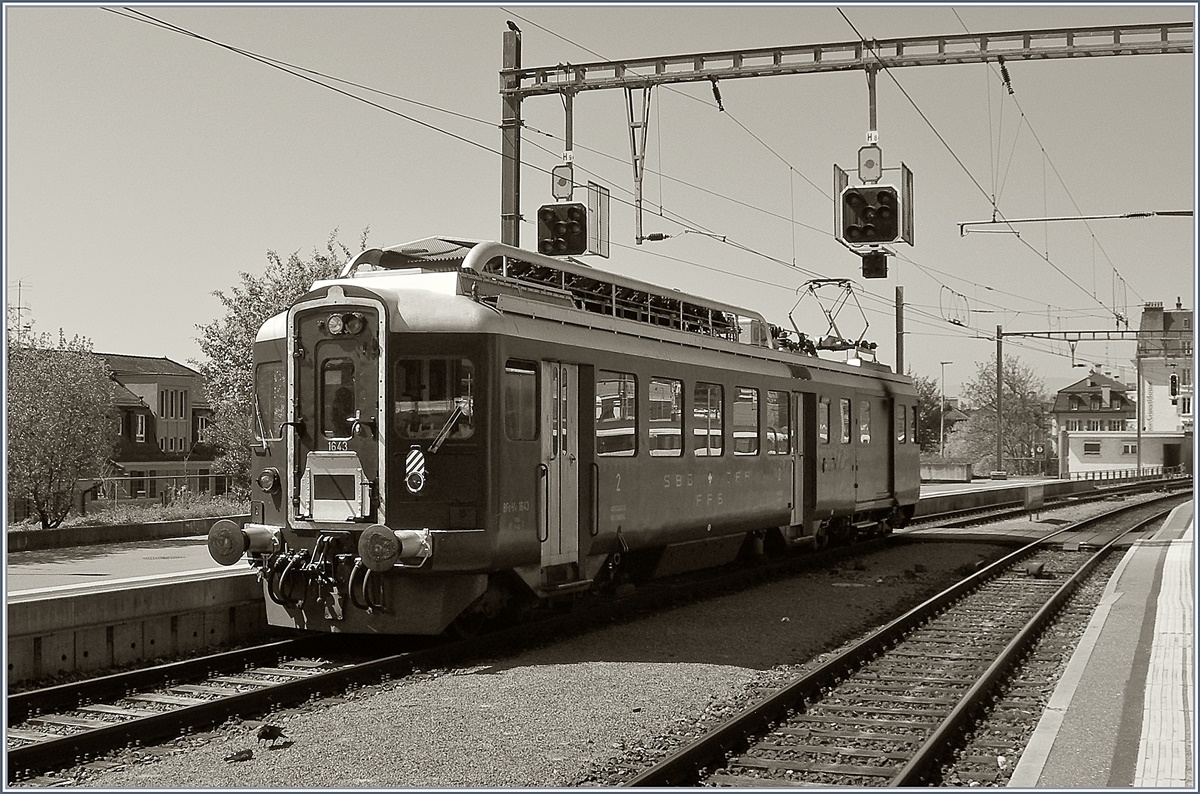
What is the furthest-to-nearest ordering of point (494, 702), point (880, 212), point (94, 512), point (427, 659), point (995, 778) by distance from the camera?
point (94, 512), point (880, 212), point (427, 659), point (494, 702), point (995, 778)

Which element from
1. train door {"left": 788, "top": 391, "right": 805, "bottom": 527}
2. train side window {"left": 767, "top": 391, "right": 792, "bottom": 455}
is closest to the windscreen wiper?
train side window {"left": 767, "top": 391, "right": 792, "bottom": 455}

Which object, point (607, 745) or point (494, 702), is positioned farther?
point (494, 702)

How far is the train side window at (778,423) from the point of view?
17250mm

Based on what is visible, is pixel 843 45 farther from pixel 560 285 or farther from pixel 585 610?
pixel 585 610

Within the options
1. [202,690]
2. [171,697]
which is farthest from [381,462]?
[171,697]

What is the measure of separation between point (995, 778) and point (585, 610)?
584cm

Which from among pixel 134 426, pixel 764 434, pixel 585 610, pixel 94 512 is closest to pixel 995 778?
pixel 585 610

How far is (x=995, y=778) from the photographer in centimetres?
753

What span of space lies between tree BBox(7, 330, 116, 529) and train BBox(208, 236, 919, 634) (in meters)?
12.5

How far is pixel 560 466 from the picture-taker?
12.0 m

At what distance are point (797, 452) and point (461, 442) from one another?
873cm

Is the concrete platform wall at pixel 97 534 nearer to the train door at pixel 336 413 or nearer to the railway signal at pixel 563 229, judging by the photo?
the railway signal at pixel 563 229

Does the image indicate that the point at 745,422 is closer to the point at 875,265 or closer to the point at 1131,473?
the point at 875,265

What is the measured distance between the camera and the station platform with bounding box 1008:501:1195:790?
6984 mm
